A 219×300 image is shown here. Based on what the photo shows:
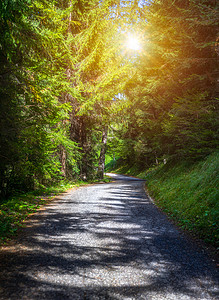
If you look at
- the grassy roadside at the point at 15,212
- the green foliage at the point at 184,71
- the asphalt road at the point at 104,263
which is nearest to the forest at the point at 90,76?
the green foliage at the point at 184,71

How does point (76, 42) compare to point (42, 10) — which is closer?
point (42, 10)

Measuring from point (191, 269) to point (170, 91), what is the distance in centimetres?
981

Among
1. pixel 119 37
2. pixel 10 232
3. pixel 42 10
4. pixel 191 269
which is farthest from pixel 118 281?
pixel 119 37

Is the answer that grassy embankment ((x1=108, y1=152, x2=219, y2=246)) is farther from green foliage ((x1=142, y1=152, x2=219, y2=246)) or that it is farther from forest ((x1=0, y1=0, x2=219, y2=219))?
forest ((x1=0, y1=0, x2=219, y2=219))

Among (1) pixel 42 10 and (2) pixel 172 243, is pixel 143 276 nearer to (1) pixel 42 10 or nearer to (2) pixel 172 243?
(2) pixel 172 243

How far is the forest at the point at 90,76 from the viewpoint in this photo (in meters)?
5.85

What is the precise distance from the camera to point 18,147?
5723 millimetres

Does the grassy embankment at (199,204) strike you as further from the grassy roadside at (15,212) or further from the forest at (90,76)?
the grassy roadside at (15,212)

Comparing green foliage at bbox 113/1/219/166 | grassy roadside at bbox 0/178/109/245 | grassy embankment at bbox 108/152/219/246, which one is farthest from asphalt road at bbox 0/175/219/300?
green foliage at bbox 113/1/219/166

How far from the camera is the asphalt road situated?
2574mm

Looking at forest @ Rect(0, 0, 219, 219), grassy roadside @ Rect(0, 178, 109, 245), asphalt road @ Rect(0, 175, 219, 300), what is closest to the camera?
asphalt road @ Rect(0, 175, 219, 300)

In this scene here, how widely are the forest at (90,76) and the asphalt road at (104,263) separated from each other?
9.68ft

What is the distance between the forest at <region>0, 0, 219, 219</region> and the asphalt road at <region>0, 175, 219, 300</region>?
116 inches

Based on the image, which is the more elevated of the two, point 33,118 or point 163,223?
point 33,118
